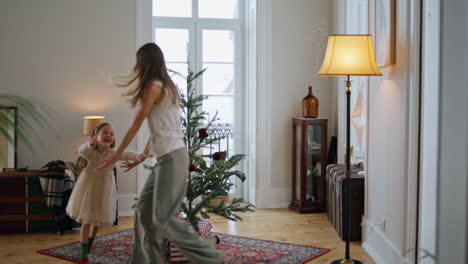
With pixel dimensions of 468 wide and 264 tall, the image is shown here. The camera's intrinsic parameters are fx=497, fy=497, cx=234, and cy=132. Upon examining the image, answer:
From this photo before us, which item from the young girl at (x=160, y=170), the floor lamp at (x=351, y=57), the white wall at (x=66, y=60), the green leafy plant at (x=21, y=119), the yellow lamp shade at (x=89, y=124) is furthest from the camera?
the white wall at (x=66, y=60)

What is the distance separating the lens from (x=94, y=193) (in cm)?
382

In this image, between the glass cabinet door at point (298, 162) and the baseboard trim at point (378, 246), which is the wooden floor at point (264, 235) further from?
the glass cabinet door at point (298, 162)

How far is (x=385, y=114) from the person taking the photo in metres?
3.43

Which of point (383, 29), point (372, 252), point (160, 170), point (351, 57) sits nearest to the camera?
point (160, 170)

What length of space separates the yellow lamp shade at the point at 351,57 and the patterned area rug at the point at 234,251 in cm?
145

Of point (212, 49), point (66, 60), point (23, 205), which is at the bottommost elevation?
point (23, 205)

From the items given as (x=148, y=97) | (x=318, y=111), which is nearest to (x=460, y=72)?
(x=148, y=97)

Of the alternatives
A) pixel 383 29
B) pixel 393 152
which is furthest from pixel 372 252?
pixel 383 29

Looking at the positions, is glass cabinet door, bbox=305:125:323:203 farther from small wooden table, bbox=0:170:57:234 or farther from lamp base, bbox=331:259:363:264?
small wooden table, bbox=0:170:57:234

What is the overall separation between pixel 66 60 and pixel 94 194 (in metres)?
1.89

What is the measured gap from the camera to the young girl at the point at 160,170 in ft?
9.74

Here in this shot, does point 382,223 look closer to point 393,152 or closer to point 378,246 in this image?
point 378,246

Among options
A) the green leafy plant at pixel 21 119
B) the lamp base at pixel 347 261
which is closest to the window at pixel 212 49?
the green leafy plant at pixel 21 119

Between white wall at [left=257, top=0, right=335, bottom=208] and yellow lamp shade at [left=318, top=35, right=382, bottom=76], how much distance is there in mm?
2279
